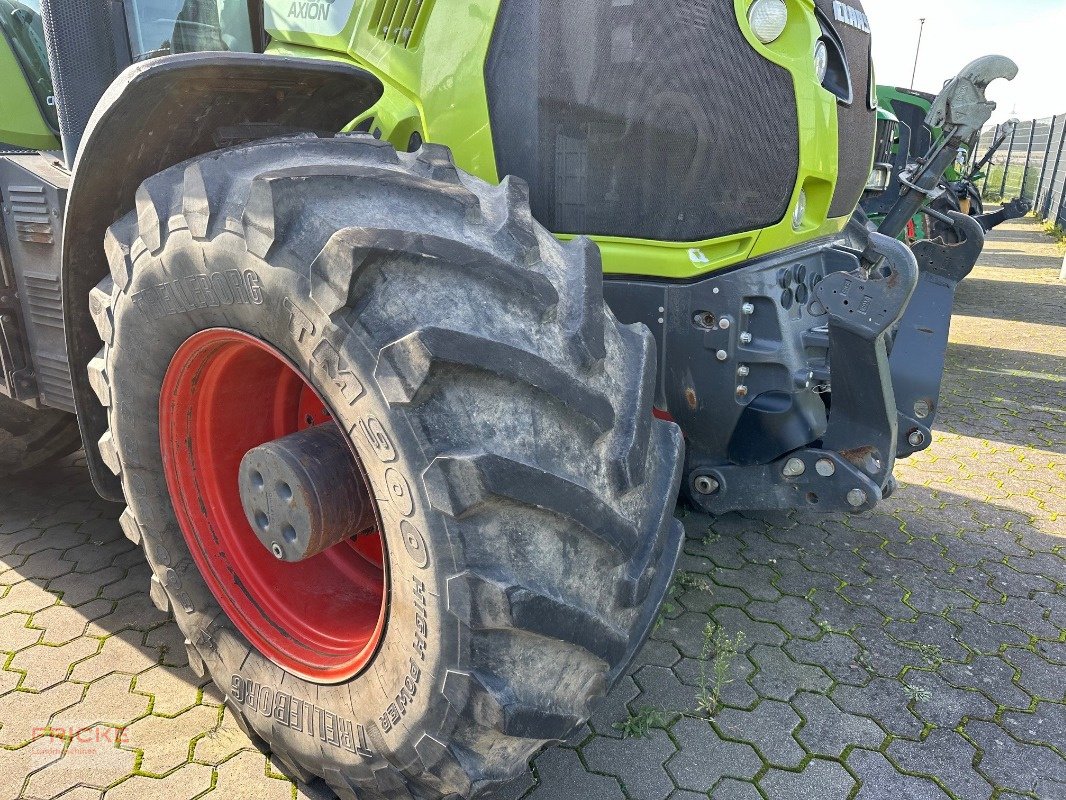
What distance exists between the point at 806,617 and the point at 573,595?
1.55 meters

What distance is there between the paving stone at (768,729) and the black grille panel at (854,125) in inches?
56.7

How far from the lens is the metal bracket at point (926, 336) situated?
2.45 metres

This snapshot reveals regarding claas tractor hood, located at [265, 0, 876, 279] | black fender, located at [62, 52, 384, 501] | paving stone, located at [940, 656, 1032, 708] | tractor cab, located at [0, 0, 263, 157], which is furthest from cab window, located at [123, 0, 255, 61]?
paving stone, located at [940, 656, 1032, 708]

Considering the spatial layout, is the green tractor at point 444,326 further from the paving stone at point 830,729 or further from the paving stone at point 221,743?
the paving stone at point 830,729

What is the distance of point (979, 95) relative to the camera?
2824 mm

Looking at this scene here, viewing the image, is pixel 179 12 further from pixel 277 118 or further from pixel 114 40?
pixel 277 118

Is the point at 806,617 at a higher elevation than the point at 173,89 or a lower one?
lower

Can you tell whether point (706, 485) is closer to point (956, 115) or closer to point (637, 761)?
point (637, 761)

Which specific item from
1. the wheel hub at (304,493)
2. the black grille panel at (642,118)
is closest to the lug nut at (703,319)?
the black grille panel at (642,118)

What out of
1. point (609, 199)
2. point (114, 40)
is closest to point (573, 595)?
point (609, 199)

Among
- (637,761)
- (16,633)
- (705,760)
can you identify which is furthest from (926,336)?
(16,633)

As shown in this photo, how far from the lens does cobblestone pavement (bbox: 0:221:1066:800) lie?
1.98m

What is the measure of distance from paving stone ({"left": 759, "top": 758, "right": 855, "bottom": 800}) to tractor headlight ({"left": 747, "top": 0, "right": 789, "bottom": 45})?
72.2 inches

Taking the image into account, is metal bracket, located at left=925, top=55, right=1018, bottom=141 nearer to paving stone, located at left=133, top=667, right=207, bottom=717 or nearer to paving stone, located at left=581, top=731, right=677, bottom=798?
paving stone, located at left=581, top=731, right=677, bottom=798
